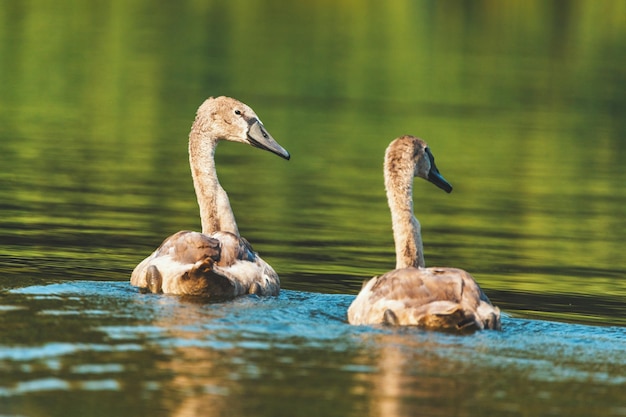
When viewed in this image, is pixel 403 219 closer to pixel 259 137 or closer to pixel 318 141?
pixel 259 137

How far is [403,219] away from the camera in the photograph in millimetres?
16172

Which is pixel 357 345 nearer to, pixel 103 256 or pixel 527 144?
pixel 103 256

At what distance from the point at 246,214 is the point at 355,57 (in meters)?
37.3

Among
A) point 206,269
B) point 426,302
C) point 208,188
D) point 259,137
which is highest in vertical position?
point 259,137

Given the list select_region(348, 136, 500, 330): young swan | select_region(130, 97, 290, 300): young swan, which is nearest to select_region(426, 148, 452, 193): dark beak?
select_region(130, 97, 290, 300): young swan

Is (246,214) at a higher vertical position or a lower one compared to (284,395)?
higher

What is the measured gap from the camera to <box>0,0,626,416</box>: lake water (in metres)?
11.4

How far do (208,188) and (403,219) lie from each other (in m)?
3.30

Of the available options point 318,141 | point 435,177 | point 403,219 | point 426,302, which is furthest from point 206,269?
point 318,141

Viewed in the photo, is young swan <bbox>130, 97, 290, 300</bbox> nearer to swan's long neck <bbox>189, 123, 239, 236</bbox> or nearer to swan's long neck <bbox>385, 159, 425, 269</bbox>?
swan's long neck <bbox>385, 159, 425, 269</bbox>

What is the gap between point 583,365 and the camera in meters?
12.7

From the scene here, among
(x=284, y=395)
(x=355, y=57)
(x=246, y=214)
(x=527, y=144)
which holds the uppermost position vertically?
(x=355, y=57)

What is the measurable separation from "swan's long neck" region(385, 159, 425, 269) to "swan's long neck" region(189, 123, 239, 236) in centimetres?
256

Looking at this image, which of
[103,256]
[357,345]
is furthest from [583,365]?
[103,256]
